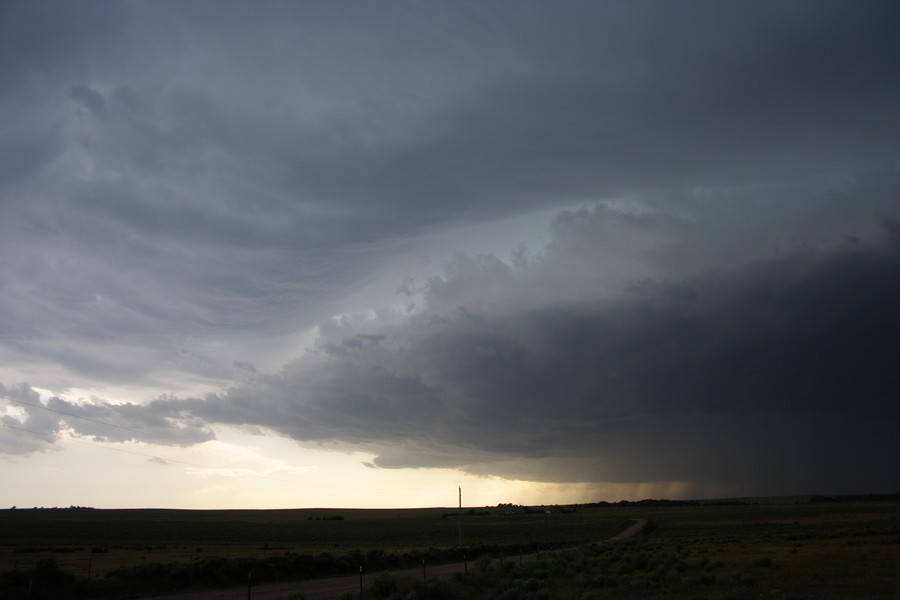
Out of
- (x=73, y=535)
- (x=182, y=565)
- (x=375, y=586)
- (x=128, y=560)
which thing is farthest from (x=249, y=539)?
(x=375, y=586)

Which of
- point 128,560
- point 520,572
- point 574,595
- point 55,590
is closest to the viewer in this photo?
point 574,595

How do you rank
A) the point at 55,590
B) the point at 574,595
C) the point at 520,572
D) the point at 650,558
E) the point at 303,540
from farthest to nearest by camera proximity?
the point at 303,540 → the point at 650,558 → the point at 520,572 → the point at 55,590 → the point at 574,595

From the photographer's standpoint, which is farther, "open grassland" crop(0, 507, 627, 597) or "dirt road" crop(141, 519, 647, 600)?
"open grassland" crop(0, 507, 627, 597)

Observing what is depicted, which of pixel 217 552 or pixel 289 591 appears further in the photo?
pixel 217 552

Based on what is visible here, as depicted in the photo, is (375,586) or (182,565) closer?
(375,586)

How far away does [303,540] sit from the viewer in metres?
93.5

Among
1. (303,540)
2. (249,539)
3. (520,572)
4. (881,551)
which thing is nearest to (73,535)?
(249,539)

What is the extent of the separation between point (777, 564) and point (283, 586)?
2830cm

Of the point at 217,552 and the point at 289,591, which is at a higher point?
the point at 289,591

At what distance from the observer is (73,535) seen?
98.6 m

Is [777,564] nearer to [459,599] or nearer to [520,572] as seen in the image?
[520,572]

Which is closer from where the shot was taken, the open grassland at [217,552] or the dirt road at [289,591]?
the dirt road at [289,591]

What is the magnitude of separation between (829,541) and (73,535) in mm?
101500

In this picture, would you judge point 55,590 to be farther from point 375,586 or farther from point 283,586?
point 375,586
